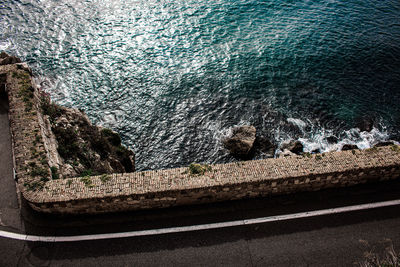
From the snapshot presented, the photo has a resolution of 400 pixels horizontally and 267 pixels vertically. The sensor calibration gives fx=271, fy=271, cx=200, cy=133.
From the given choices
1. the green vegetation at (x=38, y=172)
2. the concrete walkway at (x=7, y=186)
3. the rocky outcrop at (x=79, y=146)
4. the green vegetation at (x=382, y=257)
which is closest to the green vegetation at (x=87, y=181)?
the green vegetation at (x=38, y=172)

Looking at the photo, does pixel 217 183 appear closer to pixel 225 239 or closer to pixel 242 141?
pixel 225 239

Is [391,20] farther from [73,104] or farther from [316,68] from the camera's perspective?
[73,104]

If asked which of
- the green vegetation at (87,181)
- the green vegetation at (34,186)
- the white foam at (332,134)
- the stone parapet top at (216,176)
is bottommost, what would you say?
the white foam at (332,134)

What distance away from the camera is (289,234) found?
1066 centimetres

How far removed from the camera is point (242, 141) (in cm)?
1933

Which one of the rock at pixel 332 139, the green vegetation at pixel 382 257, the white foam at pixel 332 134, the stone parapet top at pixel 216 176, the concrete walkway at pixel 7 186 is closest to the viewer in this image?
the green vegetation at pixel 382 257

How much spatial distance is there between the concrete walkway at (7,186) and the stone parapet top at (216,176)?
1384 millimetres

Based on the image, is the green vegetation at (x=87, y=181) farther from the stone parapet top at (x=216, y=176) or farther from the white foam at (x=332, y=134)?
the white foam at (x=332, y=134)

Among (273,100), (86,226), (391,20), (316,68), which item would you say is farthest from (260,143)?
(391,20)

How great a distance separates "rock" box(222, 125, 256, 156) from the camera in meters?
19.2

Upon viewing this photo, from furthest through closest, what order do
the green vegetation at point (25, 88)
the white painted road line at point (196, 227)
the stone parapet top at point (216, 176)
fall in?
the green vegetation at point (25, 88), the stone parapet top at point (216, 176), the white painted road line at point (196, 227)

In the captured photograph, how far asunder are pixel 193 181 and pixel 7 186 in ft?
27.4

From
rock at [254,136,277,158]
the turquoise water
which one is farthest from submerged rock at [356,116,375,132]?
rock at [254,136,277,158]

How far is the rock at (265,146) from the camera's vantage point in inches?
779
